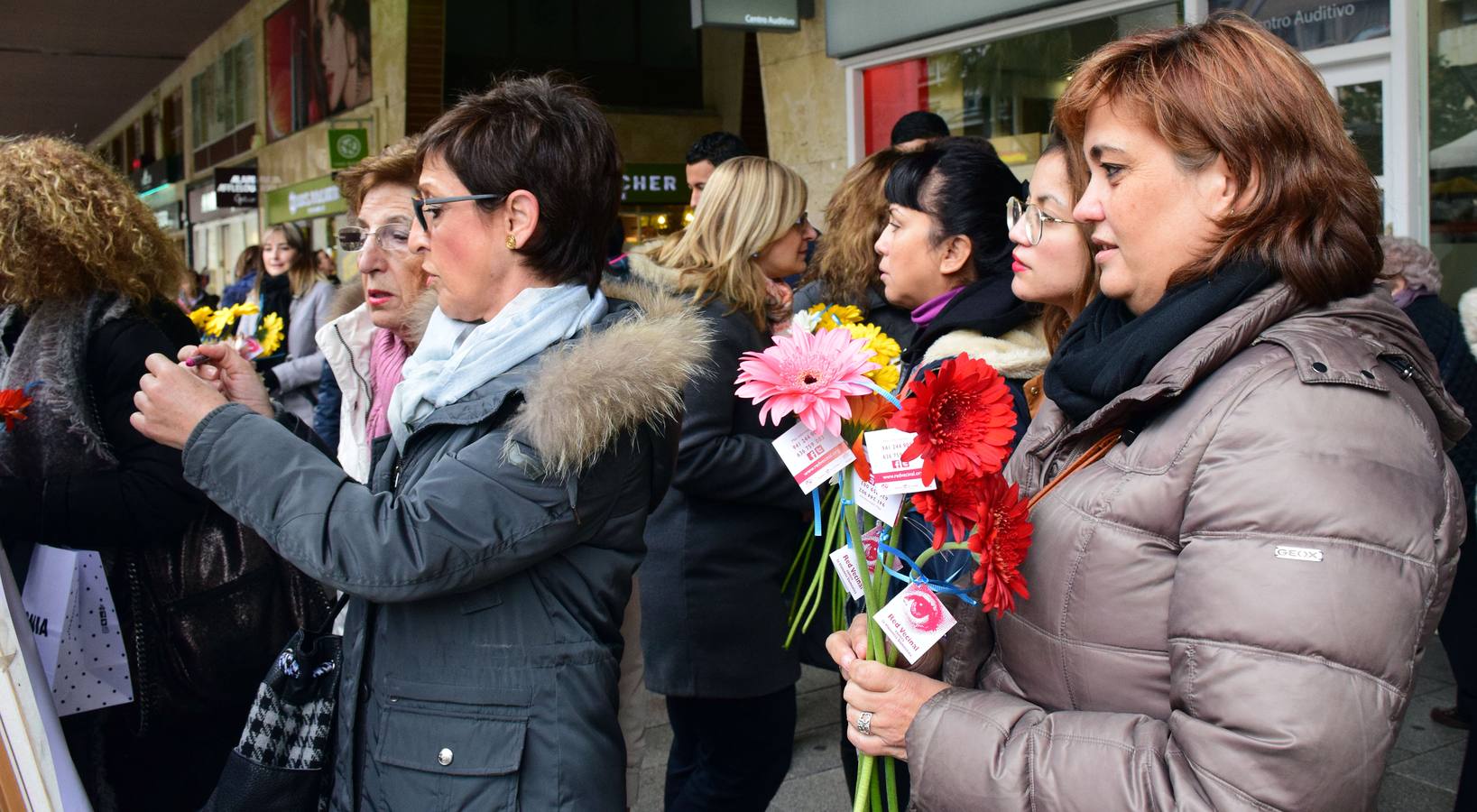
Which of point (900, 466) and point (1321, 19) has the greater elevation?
point (1321, 19)

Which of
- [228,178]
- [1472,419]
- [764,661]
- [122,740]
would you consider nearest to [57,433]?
[122,740]

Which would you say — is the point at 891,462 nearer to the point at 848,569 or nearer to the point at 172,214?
the point at 848,569

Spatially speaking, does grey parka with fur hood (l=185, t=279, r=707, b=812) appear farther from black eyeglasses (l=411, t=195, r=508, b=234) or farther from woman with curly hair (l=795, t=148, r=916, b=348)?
woman with curly hair (l=795, t=148, r=916, b=348)

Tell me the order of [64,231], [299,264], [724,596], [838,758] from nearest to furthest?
1. [64,231]
2. [724,596]
3. [838,758]
4. [299,264]

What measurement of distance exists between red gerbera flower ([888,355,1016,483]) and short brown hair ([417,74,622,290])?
859 mm

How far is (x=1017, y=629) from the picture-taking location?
5.05 feet

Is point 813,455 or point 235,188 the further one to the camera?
point 235,188

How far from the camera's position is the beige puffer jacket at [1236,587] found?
3.90ft

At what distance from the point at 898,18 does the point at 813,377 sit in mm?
5636

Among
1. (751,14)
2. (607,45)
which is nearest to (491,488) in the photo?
(751,14)

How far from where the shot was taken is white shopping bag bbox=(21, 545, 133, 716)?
2.36 m

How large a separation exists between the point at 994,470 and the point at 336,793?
4.20 ft

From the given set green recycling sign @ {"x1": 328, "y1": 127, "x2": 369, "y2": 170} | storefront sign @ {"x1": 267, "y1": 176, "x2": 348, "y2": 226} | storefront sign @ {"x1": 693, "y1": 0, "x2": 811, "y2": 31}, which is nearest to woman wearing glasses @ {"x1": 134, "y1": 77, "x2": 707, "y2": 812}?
storefront sign @ {"x1": 693, "y1": 0, "x2": 811, "y2": 31}

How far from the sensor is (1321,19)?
493 centimetres
